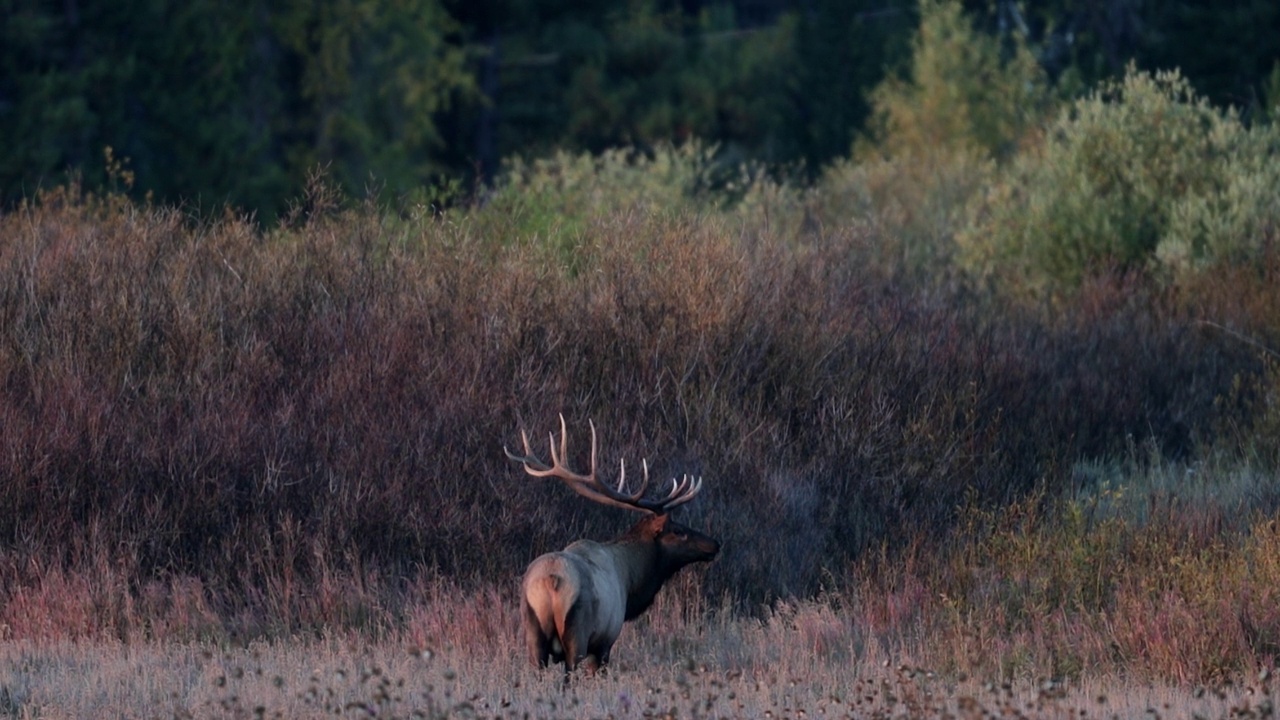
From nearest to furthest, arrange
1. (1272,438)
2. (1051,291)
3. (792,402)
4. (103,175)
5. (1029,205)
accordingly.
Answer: (792,402) < (1272,438) < (1051,291) < (1029,205) < (103,175)

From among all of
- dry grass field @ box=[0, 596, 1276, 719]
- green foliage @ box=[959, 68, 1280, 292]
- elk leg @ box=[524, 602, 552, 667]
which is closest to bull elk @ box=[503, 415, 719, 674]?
elk leg @ box=[524, 602, 552, 667]

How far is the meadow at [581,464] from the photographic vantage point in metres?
8.79

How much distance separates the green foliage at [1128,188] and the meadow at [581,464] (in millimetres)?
3335

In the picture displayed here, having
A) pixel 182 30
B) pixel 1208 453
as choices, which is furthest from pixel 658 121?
pixel 1208 453

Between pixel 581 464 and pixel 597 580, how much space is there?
136 inches

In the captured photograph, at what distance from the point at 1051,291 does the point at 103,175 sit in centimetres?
1488

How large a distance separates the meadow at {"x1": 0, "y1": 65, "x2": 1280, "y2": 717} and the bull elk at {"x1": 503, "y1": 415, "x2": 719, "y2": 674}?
0.20 meters

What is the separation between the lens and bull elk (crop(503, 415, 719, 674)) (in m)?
8.13

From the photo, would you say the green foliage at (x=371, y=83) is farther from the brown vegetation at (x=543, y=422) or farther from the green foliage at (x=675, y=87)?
the brown vegetation at (x=543, y=422)

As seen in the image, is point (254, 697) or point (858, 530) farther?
point (858, 530)

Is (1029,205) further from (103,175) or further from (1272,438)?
(103,175)

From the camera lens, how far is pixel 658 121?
3925 cm

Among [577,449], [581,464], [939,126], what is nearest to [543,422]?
[577,449]

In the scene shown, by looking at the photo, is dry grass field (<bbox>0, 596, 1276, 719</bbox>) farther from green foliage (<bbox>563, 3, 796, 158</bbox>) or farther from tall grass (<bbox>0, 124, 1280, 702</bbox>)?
green foliage (<bbox>563, 3, 796, 158</bbox>)
